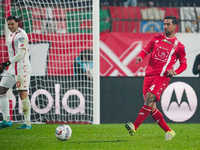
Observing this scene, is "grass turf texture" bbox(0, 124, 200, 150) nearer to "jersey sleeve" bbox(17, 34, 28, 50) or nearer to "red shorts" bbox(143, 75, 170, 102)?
"red shorts" bbox(143, 75, 170, 102)

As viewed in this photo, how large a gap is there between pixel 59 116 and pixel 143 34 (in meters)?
2.58

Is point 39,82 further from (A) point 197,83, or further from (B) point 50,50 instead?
(A) point 197,83

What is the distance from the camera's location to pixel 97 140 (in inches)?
279

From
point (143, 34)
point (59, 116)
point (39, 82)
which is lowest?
point (59, 116)

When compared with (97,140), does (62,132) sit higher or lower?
higher

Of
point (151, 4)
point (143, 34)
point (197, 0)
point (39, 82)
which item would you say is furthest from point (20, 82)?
point (197, 0)

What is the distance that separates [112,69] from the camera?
10.9 meters

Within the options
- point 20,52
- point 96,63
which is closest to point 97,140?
point 20,52

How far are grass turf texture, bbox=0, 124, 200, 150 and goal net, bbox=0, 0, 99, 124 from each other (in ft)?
4.59

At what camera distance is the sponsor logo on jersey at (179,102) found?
Result: 10.7m

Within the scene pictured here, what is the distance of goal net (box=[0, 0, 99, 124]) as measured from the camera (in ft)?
34.1

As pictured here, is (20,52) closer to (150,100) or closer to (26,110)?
(26,110)

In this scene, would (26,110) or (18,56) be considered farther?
(26,110)

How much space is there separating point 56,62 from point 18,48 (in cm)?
214
